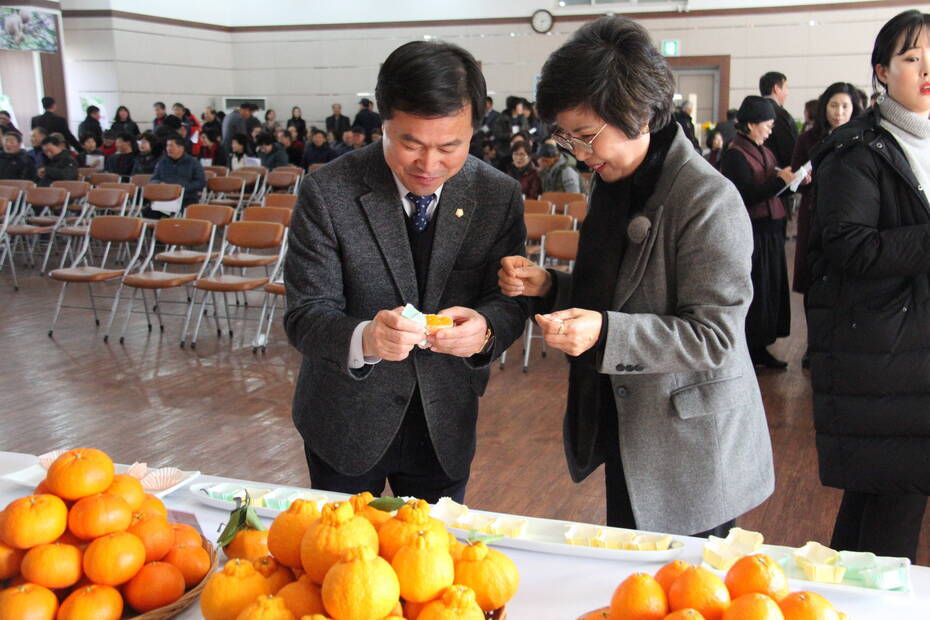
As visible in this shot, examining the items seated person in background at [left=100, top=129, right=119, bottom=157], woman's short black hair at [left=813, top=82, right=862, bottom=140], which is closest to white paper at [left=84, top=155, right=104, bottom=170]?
seated person in background at [left=100, top=129, right=119, bottom=157]

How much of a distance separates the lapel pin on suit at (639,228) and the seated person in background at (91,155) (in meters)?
12.0

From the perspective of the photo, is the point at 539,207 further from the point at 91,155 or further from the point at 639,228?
the point at 91,155

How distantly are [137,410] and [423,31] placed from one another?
47.1ft

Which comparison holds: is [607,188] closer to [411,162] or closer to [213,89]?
[411,162]

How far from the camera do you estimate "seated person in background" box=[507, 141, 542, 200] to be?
813cm

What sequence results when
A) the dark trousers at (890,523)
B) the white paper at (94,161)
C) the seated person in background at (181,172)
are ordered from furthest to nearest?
1. the white paper at (94,161)
2. the seated person in background at (181,172)
3. the dark trousers at (890,523)

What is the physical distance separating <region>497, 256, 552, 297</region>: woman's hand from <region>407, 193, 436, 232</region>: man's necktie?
0.62 ft

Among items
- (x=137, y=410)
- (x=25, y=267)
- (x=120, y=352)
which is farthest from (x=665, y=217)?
(x=25, y=267)

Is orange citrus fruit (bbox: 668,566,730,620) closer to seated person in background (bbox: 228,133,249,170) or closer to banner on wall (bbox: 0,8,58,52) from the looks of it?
seated person in background (bbox: 228,133,249,170)

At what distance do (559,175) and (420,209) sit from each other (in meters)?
6.22

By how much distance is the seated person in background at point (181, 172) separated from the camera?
360 inches

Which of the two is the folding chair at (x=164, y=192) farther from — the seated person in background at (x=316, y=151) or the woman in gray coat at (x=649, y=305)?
the woman in gray coat at (x=649, y=305)

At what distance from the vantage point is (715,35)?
1514 cm

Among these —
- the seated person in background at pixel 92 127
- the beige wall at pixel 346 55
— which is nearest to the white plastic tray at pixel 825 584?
the seated person in background at pixel 92 127
